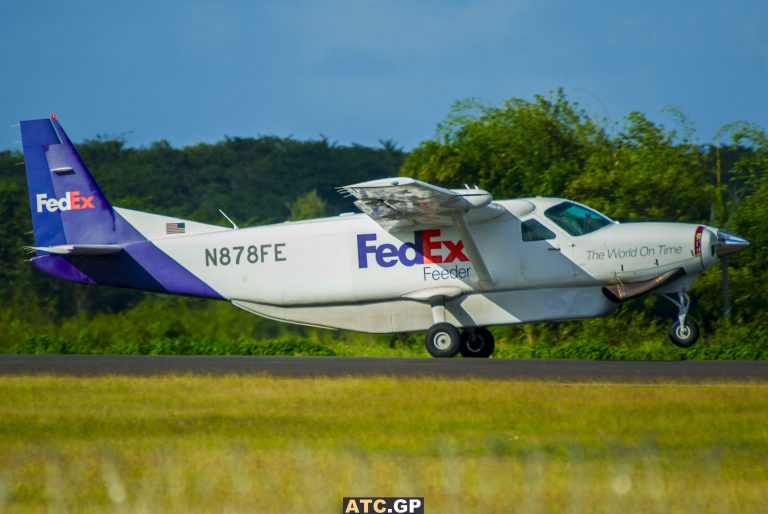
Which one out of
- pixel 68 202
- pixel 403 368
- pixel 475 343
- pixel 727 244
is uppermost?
pixel 68 202

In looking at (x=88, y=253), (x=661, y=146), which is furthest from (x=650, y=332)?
(x=88, y=253)

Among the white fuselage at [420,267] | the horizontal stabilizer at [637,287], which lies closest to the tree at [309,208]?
the white fuselage at [420,267]

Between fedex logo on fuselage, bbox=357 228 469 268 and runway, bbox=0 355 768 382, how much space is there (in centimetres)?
165

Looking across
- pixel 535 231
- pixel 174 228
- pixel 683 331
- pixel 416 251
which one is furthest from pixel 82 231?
pixel 683 331

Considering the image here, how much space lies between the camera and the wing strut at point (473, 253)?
1673 cm

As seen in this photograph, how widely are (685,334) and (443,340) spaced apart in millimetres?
3669

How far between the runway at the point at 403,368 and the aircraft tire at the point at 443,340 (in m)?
0.79

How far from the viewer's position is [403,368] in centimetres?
1469

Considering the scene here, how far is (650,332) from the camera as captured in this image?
2155 cm

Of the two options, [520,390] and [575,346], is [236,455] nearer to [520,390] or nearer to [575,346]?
[520,390]

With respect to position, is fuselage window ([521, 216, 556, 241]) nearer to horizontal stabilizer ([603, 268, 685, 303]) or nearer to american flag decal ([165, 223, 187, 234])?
horizontal stabilizer ([603, 268, 685, 303])

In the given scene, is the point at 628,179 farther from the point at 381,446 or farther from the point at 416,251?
the point at 381,446

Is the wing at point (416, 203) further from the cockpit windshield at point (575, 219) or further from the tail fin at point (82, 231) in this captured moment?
the tail fin at point (82, 231)

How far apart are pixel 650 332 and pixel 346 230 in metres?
7.26
